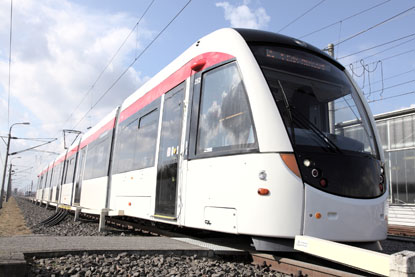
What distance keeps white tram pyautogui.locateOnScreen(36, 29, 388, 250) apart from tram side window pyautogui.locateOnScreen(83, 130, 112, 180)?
4.19m

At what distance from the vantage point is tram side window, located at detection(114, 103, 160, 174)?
24.3ft

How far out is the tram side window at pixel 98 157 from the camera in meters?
10.8

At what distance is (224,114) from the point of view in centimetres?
518

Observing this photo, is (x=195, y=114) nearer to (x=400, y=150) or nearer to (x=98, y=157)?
(x=98, y=157)

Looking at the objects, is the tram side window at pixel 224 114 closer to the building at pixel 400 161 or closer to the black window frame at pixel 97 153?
the black window frame at pixel 97 153

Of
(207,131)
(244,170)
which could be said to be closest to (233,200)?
(244,170)

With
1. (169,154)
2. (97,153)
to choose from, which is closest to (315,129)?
(169,154)

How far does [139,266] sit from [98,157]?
8304mm

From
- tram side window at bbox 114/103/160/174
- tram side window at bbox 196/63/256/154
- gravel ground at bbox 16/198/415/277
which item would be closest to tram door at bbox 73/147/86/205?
tram side window at bbox 114/103/160/174

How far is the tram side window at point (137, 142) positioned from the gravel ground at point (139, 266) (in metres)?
2.85

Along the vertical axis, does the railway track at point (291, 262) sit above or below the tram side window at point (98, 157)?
below

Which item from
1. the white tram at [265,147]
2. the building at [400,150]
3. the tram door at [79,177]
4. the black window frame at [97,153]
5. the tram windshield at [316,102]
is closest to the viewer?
the white tram at [265,147]

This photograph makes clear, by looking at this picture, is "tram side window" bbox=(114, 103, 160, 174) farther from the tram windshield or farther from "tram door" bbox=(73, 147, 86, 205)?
"tram door" bbox=(73, 147, 86, 205)

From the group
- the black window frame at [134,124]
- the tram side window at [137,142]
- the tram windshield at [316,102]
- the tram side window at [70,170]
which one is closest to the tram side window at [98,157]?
the black window frame at [134,124]
